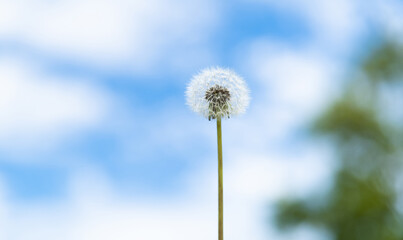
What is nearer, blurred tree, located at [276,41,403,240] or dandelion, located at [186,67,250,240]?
dandelion, located at [186,67,250,240]

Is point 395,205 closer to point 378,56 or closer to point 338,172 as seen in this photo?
point 338,172

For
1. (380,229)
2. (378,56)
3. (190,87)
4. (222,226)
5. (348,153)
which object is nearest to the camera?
(222,226)

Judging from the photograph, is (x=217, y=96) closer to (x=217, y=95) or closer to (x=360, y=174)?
(x=217, y=95)

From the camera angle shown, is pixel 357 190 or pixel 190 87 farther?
pixel 357 190

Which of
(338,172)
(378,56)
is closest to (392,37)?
(378,56)

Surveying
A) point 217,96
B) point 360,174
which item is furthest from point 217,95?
point 360,174

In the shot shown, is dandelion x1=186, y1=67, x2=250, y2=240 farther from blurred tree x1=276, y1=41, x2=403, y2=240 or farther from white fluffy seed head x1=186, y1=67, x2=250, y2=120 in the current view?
blurred tree x1=276, y1=41, x2=403, y2=240

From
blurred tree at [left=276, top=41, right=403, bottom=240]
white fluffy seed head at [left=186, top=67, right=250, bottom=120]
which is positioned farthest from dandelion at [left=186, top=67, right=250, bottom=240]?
blurred tree at [left=276, top=41, right=403, bottom=240]

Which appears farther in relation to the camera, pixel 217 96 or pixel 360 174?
pixel 360 174
